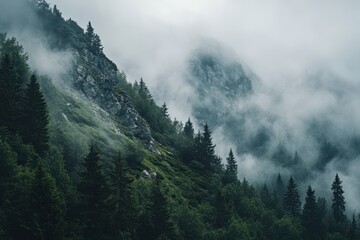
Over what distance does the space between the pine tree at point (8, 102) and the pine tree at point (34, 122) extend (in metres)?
1.53

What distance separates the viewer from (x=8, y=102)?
9144 cm

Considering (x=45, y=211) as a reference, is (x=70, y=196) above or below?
above

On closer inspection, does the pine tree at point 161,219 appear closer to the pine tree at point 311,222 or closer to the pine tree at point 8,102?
the pine tree at point 8,102

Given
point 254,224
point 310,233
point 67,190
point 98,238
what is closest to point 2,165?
point 67,190

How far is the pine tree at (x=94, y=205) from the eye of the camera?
250 feet

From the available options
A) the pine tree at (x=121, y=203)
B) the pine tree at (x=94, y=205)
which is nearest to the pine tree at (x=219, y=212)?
the pine tree at (x=121, y=203)

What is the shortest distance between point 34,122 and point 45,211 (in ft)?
107

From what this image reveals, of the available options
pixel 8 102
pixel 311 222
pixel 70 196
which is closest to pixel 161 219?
pixel 70 196

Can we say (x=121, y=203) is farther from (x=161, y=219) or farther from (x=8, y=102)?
(x=8, y=102)

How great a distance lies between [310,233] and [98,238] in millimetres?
109155

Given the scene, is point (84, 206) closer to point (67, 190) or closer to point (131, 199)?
point (67, 190)

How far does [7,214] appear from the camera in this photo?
219ft

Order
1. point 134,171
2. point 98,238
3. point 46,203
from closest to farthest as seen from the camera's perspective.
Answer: point 46,203
point 98,238
point 134,171

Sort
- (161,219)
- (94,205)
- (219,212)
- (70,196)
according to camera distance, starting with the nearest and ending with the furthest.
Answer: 1. (94,205)
2. (70,196)
3. (161,219)
4. (219,212)
